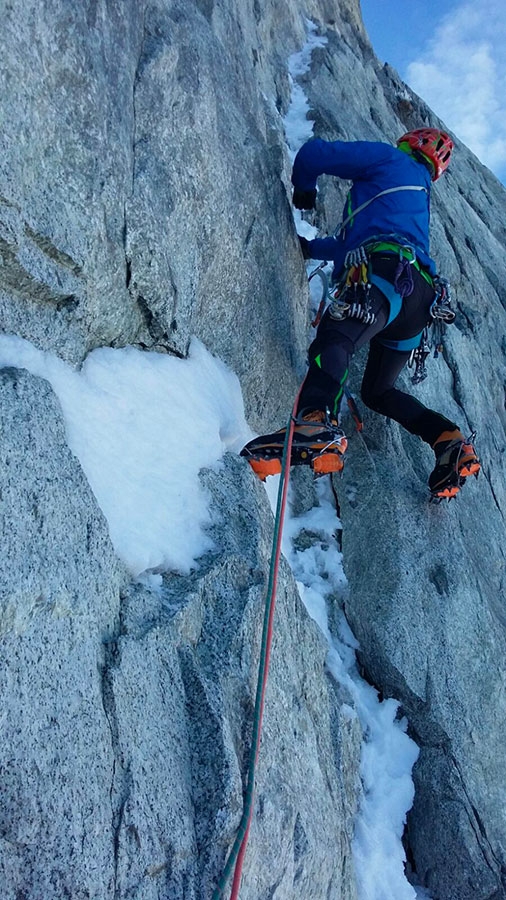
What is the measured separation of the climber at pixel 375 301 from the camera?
15.3 feet

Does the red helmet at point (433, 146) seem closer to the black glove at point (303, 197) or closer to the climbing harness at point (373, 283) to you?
the black glove at point (303, 197)

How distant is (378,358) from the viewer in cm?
606

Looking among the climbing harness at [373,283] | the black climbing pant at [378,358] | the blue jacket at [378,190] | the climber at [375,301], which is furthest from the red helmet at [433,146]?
the black climbing pant at [378,358]

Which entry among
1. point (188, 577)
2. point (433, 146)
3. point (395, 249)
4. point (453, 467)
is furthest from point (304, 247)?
point (188, 577)

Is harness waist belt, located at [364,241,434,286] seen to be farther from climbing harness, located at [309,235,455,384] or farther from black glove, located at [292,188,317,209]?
black glove, located at [292,188,317,209]

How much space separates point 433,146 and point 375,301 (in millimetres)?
2002

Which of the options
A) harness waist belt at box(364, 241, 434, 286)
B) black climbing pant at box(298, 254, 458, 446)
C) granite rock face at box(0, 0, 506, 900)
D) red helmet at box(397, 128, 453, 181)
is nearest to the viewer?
granite rock face at box(0, 0, 506, 900)

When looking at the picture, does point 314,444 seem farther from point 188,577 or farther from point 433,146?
point 433,146

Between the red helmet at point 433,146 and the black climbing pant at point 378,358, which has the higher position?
the red helmet at point 433,146

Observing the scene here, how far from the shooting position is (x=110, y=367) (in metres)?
4.04

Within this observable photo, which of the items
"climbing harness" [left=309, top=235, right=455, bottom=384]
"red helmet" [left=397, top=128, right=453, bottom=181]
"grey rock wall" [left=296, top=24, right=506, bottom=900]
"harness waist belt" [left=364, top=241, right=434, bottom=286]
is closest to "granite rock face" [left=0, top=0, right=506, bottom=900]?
"grey rock wall" [left=296, top=24, right=506, bottom=900]

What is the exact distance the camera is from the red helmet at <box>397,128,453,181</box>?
598 centimetres

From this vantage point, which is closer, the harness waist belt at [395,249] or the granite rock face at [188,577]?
the granite rock face at [188,577]

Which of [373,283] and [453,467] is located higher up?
[373,283]
